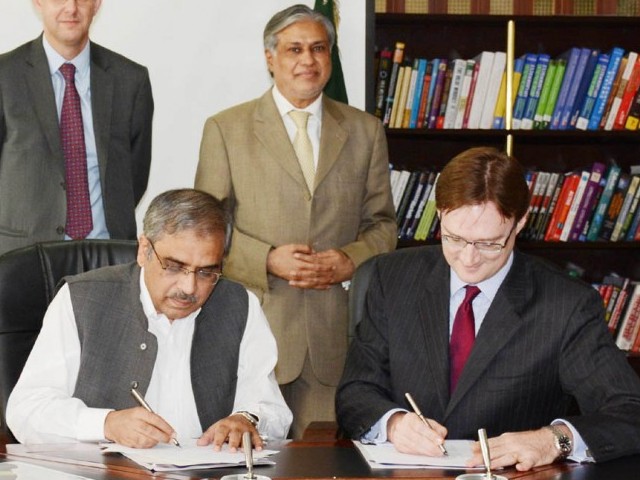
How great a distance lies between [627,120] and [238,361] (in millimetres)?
2974

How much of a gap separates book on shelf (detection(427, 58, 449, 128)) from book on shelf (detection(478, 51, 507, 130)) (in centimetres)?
21

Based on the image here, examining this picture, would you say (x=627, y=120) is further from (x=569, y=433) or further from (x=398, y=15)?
(x=569, y=433)

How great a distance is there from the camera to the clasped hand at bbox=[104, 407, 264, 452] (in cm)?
258

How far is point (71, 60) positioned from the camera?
428 centimetres

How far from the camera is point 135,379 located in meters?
2.93

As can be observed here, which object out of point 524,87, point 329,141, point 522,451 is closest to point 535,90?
point 524,87

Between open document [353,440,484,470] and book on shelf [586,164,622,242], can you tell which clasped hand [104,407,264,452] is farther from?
book on shelf [586,164,622,242]

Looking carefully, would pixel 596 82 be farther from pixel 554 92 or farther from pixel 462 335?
pixel 462 335

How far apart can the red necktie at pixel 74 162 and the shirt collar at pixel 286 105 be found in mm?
734

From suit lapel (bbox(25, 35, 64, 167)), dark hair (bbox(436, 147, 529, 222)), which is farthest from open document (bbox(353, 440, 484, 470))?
suit lapel (bbox(25, 35, 64, 167))

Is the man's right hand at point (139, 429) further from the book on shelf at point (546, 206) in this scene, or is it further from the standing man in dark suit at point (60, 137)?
the book on shelf at point (546, 206)

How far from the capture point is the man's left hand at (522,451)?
2479 millimetres

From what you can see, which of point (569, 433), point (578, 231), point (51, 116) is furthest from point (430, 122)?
point (569, 433)

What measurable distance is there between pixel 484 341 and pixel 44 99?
2.07 metres
